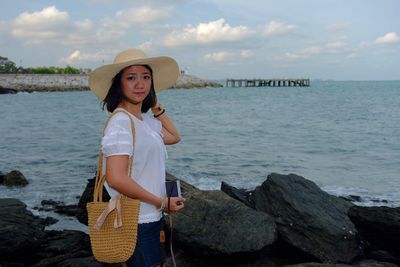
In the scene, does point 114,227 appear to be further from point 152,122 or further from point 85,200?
point 85,200

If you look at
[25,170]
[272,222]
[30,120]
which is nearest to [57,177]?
[25,170]

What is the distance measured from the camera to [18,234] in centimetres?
695

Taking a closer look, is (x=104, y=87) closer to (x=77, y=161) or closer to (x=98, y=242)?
(x=98, y=242)

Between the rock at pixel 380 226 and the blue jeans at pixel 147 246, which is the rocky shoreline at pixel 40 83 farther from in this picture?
the blue jeans at pixel 147 246

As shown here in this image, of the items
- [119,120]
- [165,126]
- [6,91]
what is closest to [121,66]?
[119,120]

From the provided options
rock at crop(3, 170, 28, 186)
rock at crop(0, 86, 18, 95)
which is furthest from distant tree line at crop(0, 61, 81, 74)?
rock at crop(3, 170, 28, 186)

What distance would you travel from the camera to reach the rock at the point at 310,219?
6.47 meters

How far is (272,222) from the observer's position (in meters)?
6.57

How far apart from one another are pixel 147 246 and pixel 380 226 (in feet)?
16.2

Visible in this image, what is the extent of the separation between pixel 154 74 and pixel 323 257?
14.4ft

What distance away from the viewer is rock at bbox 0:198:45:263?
6680 mm

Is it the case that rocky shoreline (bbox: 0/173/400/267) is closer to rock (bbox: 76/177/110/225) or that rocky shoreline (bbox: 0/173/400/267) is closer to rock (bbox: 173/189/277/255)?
rock (bbox: 173/189/277/255)

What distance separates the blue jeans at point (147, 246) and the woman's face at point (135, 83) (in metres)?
0.73

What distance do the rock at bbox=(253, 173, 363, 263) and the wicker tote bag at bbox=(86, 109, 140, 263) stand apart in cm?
452
